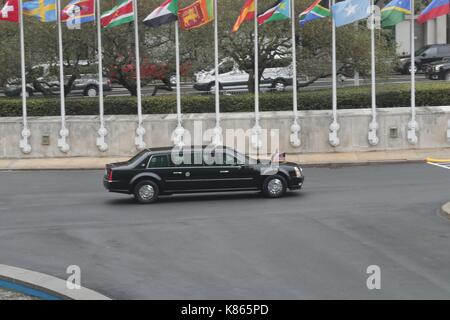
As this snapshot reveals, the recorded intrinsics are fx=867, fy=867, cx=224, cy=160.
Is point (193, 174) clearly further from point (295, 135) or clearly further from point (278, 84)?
point (278, 84)

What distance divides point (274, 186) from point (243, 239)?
5.46 m

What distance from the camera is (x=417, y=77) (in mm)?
46125

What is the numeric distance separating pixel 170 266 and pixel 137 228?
152 inches

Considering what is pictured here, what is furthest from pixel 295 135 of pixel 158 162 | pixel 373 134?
pixel 158 162

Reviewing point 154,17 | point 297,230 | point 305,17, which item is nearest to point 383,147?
point 305,17

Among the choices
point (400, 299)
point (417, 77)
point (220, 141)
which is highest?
point (417, 77)

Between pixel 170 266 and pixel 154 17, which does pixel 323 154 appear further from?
pixel 170 266

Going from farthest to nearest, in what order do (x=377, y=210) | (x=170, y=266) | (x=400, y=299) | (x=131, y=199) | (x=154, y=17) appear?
(x=154, y=17) < (x=131, y=199) < (x=377, y=210) < (x=170, y=266) < (x=400, y=299)

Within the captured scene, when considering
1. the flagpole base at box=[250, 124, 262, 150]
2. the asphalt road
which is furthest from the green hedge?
the asphalt road

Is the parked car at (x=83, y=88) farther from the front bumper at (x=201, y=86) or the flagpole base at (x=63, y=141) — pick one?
the flagpole base at (x=63, y=141)

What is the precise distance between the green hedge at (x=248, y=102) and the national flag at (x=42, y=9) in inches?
171

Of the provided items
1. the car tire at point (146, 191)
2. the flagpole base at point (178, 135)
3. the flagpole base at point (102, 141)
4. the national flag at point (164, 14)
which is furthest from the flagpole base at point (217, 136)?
the car tire at point (146, 191)

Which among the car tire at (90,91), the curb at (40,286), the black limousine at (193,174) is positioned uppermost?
the car tire at (90,91)

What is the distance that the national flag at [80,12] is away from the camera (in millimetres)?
28688
